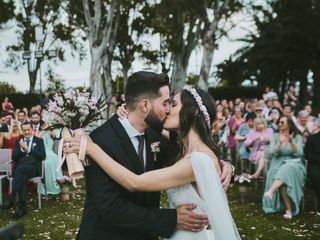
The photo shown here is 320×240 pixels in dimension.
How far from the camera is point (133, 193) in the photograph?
110 inches

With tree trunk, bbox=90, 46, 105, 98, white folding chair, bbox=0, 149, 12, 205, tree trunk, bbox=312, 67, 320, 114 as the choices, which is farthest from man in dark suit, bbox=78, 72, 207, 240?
tree trunk, bbox=312, 67, 320, 114

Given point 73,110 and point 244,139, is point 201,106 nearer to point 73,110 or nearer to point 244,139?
point 73,110

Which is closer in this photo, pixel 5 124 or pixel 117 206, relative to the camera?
pixel 117 206

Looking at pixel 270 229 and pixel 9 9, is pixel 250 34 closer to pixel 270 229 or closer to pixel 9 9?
pixel 9 9

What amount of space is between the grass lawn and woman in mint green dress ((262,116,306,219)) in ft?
0.77

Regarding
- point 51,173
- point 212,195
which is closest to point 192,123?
point 212,195

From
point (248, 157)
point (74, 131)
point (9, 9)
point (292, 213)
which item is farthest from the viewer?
point (9, 9)

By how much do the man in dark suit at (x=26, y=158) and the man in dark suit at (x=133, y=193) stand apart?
6.71 metres

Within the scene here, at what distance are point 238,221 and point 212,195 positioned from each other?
216 inches

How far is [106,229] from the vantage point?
2.73 metres

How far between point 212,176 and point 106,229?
0.65 m

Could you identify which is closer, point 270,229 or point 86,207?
point 86,207

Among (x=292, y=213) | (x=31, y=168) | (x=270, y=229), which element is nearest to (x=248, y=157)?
(x=292, y=213)

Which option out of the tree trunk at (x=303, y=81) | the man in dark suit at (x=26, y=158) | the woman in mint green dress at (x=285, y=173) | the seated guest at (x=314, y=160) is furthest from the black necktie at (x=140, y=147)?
the tree trunk at (x=303, y=81)
